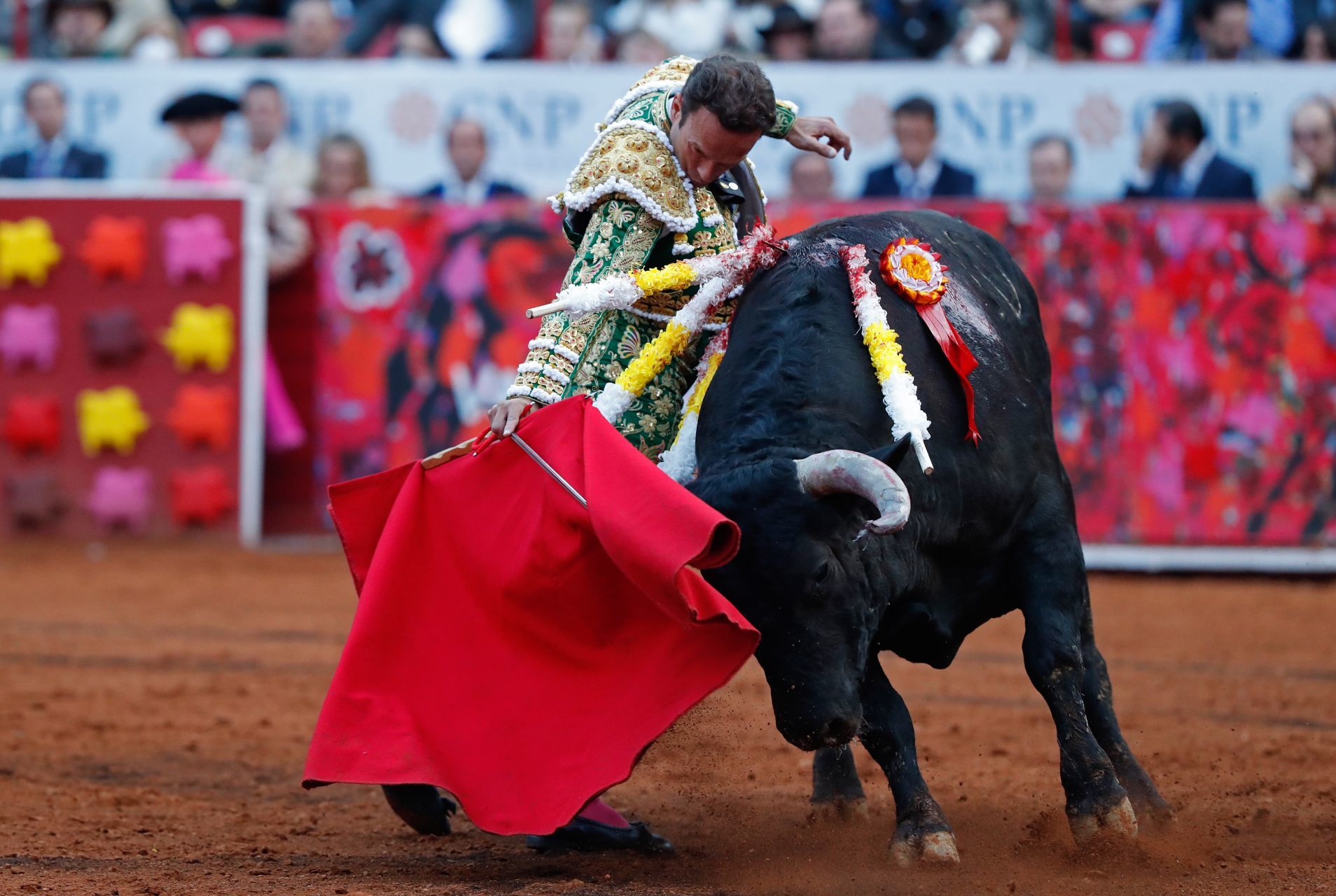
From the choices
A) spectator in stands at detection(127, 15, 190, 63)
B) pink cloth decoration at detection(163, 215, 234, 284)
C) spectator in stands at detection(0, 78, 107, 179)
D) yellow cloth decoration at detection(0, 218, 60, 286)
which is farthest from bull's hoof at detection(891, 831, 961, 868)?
spectator in stands at detection(127, 15, 190, 63)

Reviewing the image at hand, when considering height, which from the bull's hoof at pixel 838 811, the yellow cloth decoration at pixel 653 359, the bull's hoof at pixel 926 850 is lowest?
the bull's hoof at pixel 838 811

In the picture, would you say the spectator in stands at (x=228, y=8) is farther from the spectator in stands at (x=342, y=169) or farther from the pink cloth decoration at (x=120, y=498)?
the pink cloth decoration at (x=120, y=498)

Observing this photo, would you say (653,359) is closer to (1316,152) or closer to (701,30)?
(1316,152)

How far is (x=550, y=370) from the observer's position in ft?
12.2

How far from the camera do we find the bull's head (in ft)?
10.6

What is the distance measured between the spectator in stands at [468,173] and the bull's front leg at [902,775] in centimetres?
545

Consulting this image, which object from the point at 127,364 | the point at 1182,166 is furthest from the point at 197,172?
the point at 1182,166

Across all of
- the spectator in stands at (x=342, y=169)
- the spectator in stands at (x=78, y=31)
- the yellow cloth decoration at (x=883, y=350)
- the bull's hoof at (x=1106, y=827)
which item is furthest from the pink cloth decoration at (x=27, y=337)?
the bull's hoof at (x=1106, y=827)

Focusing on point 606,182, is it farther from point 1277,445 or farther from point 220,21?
point 220,21

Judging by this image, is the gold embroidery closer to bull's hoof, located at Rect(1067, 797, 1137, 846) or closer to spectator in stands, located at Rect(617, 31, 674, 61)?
bull's hoof, located at Rect(1067, 797, 1137, 846)

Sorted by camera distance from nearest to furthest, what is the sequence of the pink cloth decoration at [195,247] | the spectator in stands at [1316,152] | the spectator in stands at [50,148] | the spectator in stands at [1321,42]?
1. the spectator in stands at [1316,152]
2. the pink cloth decoration at [195,247]
3. the spectator in stands at [1321,42]
4. the spectator in stands at [50,148]

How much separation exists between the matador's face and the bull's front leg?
3.59ft

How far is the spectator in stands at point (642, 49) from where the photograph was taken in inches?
367

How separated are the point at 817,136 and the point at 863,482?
1126 millimetres
